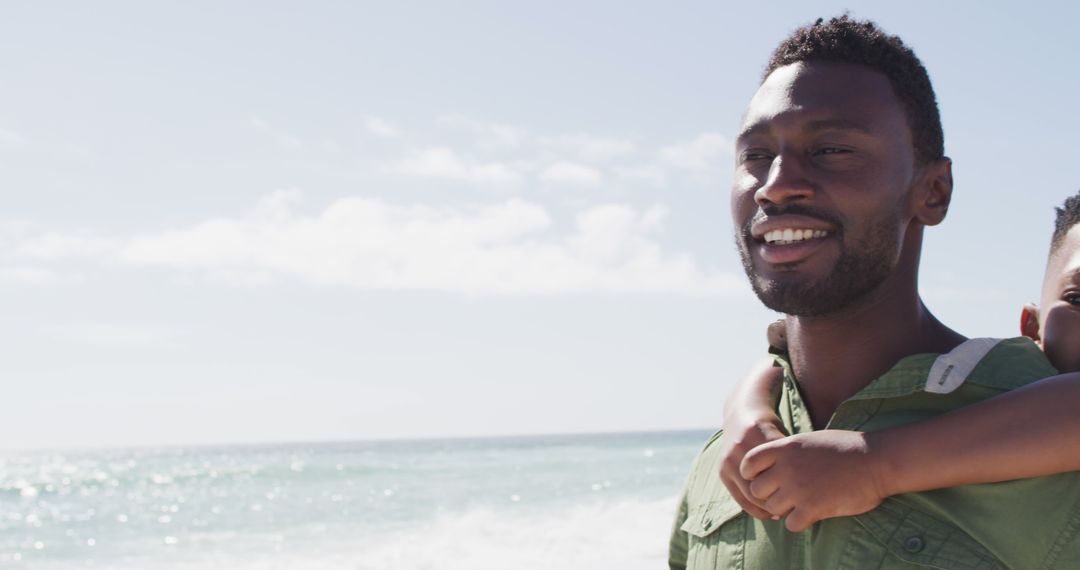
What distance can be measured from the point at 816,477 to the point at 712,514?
1.23 ft

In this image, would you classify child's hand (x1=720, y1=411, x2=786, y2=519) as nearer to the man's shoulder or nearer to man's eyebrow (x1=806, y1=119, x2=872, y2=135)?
the man's shoulder

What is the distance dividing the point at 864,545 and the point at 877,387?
28 cm

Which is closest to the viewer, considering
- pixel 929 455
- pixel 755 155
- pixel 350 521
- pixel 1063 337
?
pixel 929 455

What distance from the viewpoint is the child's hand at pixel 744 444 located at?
1.92 metres

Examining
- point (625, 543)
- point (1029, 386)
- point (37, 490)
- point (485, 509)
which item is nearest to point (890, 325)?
point (1029, 386)

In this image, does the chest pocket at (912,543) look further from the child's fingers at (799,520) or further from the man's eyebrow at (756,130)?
the man's eyebrow at (756,130)

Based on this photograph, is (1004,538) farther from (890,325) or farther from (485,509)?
(485,509)

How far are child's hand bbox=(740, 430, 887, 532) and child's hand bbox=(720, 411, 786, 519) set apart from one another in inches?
2.2

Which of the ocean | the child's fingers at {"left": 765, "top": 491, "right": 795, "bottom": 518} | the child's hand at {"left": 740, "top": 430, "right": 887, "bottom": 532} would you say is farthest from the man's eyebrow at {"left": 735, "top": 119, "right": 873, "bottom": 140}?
the ocean

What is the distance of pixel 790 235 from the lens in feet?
6.27

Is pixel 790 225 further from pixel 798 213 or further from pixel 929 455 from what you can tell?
pixel 929 455

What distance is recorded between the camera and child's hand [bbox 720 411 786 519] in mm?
1920

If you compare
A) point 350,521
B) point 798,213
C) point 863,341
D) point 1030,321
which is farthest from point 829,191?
point 350,521

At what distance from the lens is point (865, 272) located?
6.23 ft
